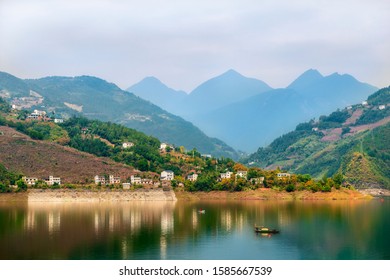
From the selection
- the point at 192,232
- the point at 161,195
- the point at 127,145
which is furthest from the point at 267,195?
the point at 192,232

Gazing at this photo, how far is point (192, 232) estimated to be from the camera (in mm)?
47281

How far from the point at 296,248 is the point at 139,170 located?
52.1 metres

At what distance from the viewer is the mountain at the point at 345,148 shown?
108875mm

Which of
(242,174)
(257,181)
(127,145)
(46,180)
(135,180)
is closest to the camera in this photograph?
(46,180)

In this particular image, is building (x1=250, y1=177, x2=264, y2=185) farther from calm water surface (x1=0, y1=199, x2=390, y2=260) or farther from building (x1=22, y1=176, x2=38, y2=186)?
building (x1=22, y1=176, x2=38, y2=186)

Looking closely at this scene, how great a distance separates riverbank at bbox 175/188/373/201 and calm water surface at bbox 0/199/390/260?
1162cm

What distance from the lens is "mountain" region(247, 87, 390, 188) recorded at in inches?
4286

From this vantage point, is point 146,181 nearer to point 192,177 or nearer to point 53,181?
point 192,177

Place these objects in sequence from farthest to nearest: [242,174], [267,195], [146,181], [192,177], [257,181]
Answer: [192,177], [242,174], [257,181], [146,181], [267,195]

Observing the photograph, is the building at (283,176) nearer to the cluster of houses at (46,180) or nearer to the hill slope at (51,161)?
the hill slope at (51,161)

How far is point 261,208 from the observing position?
220ft

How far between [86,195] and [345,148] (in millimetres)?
74045
